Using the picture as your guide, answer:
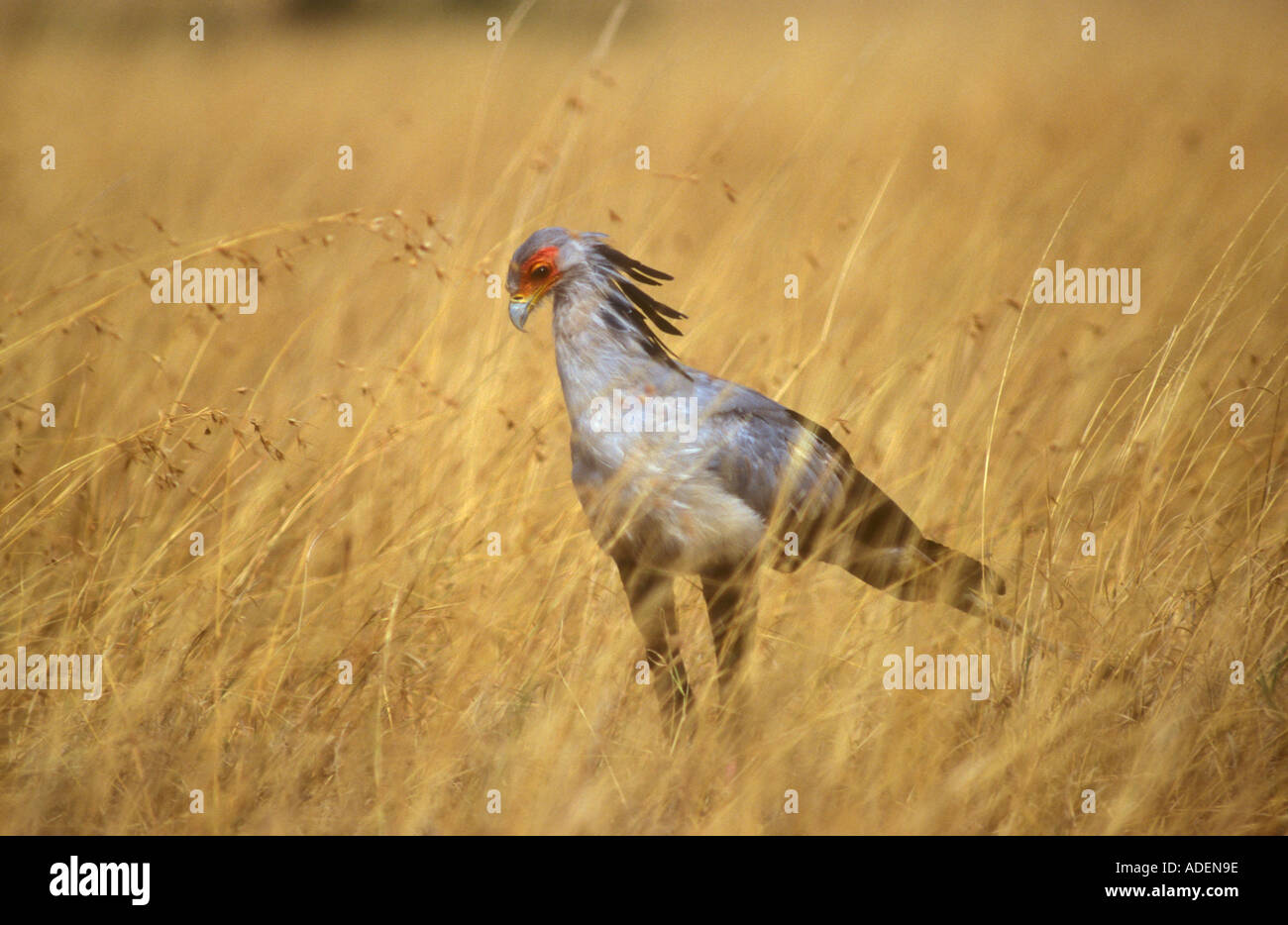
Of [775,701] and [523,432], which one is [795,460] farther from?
[523,432]

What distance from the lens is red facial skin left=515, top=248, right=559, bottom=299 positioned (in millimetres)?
3816

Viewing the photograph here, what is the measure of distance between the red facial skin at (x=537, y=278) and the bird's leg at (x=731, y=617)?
3.81ft

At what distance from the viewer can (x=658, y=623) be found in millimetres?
3727

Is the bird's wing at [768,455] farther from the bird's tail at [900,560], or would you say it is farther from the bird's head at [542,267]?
the bird's head at [542,267]

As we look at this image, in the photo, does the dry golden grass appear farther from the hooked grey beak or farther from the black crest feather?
the black crest feather

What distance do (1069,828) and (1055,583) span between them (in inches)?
35.8

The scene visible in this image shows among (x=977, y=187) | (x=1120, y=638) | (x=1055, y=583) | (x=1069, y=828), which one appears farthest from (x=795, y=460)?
(x=977, y=187)

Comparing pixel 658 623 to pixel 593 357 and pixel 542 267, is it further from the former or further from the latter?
pixel 542 267

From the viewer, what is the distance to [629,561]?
3.70 m

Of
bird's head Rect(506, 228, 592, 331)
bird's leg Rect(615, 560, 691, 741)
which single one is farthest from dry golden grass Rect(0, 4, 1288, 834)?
bird's head Rect(506, 228, 592, 331)

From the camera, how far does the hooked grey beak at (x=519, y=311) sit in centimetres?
381

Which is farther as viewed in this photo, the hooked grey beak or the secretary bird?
the hooked grey beak

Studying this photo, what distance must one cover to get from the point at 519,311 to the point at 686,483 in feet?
2.80

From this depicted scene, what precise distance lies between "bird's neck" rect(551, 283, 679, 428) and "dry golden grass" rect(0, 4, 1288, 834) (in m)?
0.52
